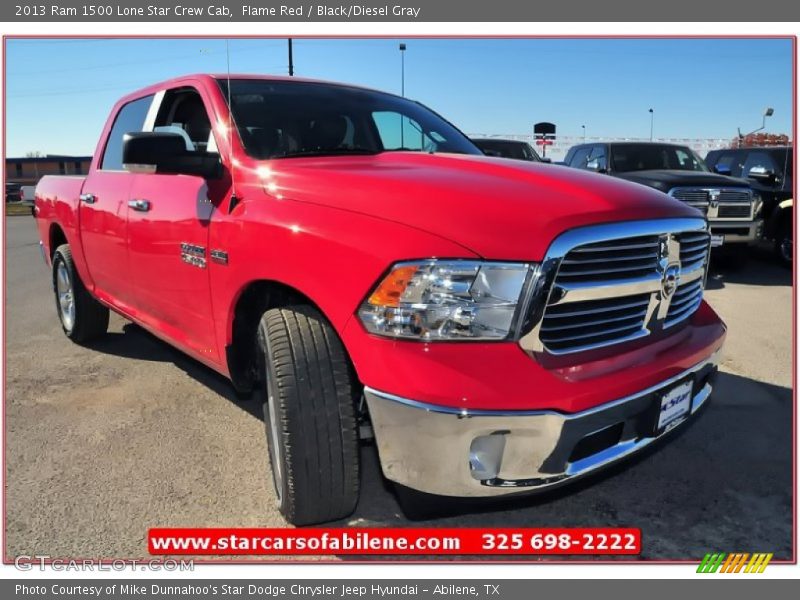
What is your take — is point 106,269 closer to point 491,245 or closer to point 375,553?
point 375,553

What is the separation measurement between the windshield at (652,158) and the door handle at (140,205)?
739cm

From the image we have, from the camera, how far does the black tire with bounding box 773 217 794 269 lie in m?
8.97

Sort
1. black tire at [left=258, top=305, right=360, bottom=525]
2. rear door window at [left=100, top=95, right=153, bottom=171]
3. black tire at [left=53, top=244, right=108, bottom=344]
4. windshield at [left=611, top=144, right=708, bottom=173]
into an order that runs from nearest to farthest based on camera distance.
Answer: black tire at [left=258, top=305, right=360, bottom=525] → rear door window at [left=100, top=95, right=153, bottom=171] → black tire at [left=53, top=244, right=108, bottom=344] → windshield at [left=611, top=144, right=708, bottom=173]

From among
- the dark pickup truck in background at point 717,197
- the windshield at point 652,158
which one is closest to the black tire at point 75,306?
the dark pickup truck in background at point 717,197

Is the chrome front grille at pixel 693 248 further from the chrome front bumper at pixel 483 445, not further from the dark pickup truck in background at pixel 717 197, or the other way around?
the dark pickup truck in background at pixel 717 197

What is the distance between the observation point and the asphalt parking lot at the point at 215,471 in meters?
2.55

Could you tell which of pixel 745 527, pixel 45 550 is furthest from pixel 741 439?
pixel 45 550

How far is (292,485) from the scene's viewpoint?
231 centimetres

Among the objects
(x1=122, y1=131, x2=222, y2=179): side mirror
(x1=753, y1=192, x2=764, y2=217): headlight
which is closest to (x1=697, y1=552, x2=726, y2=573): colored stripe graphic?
(x1=122, y1=131, x2=222, y2=179): side mirror

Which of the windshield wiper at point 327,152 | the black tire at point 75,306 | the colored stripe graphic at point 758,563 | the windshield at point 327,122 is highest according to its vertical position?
the windshield at point 327,122

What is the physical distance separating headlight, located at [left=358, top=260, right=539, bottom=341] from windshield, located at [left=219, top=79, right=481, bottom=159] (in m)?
1.26

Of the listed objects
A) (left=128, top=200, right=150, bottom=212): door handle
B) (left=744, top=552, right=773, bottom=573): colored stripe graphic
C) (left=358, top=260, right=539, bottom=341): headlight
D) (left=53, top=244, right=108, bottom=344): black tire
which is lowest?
(left=744, top=552, right=773, bottom=573): colored stripe graphic

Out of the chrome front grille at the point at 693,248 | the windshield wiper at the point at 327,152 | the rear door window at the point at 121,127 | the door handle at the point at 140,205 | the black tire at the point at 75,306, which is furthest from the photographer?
the black tire at the point at 75,306

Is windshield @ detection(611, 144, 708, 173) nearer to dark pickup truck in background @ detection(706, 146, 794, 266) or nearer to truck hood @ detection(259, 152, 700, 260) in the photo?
dark pickup truck in background @ detection(706, 146, 794, 266)
